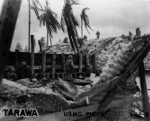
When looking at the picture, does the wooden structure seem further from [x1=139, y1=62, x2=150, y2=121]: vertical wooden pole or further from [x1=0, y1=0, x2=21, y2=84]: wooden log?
[x1=0, y1=0, x2=21, y2=84]: wooden log

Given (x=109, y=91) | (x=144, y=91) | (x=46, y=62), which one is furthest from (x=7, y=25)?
(x=46, y=62)

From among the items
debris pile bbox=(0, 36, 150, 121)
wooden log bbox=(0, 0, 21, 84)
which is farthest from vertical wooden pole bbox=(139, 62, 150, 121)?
wooden log bbox=(0, 0, 21, 84)

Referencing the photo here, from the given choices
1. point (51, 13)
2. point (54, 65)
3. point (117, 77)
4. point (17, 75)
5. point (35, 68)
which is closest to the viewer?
point (117, 77)

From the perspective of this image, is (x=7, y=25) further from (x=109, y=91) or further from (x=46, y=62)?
(x=46, y=62)

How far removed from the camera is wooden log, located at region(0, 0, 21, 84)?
5.32 feet

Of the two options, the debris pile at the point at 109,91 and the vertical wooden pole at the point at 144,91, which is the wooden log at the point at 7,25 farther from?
the vertical wooden pole at the point at 144,91

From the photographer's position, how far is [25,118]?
→ 3.49 meters

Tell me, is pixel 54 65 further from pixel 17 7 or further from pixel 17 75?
pixel 17 7

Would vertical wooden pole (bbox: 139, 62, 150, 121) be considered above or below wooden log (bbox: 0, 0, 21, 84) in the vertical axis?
below

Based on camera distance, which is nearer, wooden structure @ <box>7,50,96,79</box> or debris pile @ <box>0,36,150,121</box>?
debris pile @ <box>0,36,150,121</box>

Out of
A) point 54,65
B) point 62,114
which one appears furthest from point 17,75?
point 62,114

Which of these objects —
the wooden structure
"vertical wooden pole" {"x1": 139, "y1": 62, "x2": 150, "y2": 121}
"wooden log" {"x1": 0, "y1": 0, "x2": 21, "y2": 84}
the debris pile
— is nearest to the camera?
"wooden log" {"x1": 0, "y1": 0, "x2": 21, "y2": 84}

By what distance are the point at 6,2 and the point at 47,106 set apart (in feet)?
11.3

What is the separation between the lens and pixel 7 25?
1.64 m
